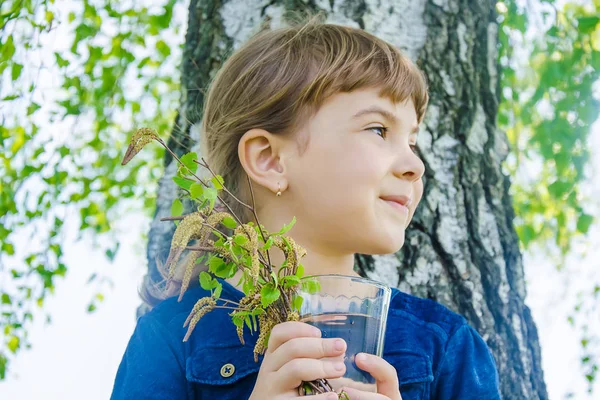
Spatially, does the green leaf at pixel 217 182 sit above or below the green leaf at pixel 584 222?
below

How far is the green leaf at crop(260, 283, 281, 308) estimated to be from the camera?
1158 mm

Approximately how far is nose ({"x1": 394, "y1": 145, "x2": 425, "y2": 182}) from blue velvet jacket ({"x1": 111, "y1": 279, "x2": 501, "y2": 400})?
36cm

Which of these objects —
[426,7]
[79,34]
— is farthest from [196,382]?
[79,34]

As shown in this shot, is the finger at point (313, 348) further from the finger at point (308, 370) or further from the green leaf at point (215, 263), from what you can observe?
the green leaf at point (215, 263)

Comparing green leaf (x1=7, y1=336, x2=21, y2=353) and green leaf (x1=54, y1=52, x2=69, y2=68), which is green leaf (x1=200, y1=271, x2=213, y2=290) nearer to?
green leaf (x1=54, y1=52, x2=69, y2=68)

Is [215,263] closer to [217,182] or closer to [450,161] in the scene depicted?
[217,182]

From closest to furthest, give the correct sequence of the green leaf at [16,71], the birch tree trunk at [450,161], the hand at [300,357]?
Result: the hand at [300,357]
the birch tree trunk at [450,161]
the green leaf at [16,71]

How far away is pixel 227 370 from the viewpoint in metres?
1.64

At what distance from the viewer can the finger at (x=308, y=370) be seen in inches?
48.0

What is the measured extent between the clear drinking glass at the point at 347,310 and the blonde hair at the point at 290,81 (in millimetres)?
540

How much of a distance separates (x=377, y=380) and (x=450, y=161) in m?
1.08

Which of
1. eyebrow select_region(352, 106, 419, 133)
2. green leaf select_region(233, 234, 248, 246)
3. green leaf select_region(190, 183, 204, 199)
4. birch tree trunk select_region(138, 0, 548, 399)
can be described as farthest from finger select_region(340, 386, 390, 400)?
birch tree trunk select_region(138, 0, 548, 399)

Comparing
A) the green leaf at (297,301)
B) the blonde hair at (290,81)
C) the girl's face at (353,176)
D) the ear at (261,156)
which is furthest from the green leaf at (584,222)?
the green leaf at (297,301)

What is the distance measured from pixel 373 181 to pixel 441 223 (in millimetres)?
635
